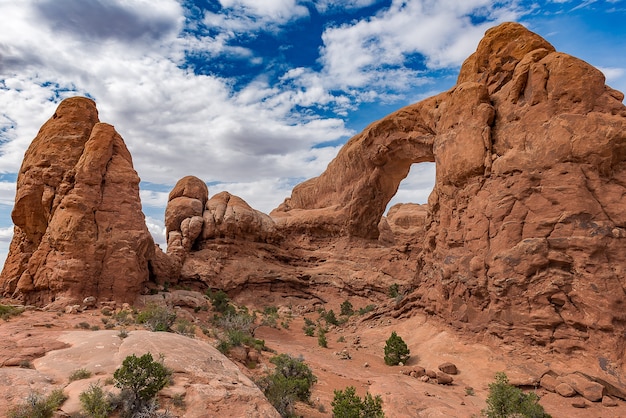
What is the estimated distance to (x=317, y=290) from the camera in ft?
97.1

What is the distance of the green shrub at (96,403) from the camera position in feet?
17.9

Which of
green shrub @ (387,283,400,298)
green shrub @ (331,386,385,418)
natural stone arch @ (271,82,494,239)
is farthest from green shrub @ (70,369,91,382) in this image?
green shrub @ (387,283,400,298)

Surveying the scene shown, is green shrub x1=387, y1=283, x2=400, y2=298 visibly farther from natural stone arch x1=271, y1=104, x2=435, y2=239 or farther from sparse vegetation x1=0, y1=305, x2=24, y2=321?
sparse vegetation x1=0, y1=305, x2=24, y2=321

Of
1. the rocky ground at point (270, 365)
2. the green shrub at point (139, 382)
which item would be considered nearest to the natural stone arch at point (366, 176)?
the rocky ground at point (270, 365)

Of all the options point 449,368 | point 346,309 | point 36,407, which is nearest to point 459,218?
point 449,368

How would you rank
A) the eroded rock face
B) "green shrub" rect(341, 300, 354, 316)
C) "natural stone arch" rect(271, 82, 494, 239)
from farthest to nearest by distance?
"green shrub" rect(341, 300, 354, 316)
"natural stone arch" rect(271, 82, 494, 239)
the eroded rock face

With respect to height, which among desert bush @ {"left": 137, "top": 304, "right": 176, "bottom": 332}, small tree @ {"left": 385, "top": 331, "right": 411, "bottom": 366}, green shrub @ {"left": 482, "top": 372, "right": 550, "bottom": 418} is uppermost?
desert bush @ {"left": 137, "top": 304, "right": 176, "bottom": 332}

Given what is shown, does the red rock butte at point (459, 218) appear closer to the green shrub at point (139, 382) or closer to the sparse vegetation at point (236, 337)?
the sparse vegetation at point (236, 337)

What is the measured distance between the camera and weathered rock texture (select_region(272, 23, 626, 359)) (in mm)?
11781

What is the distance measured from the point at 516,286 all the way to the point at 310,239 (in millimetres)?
21383

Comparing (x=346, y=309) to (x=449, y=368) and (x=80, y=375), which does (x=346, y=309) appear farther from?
(x=80, y=375)

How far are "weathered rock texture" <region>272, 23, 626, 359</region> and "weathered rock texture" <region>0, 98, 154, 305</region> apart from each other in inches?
617

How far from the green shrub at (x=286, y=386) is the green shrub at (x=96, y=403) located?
3222 millimetres

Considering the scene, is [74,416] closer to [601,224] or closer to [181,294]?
[601,224]
